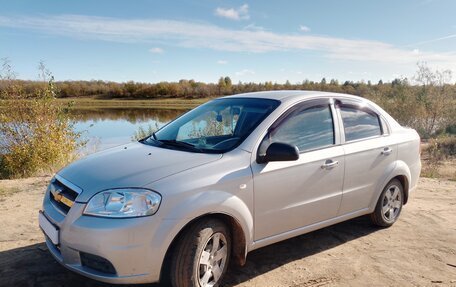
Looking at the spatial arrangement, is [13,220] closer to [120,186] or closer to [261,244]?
[120,186]

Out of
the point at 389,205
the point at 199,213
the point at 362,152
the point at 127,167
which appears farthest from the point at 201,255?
the point at 389,205

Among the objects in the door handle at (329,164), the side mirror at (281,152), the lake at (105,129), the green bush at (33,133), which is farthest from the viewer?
the lake at (105,129)

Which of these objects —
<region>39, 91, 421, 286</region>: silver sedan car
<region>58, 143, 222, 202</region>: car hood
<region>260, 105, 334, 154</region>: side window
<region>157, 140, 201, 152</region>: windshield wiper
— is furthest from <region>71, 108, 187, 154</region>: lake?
<region>260, 105, 334, 154</region>: side window

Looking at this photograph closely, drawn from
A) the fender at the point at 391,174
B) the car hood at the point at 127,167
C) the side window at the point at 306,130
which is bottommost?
the fender at the point at 391,174

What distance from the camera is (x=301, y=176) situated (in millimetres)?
3619

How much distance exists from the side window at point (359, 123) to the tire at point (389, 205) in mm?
751

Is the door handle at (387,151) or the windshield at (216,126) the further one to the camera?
the door handle at (387,151)

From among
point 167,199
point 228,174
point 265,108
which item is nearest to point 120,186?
point 167,199

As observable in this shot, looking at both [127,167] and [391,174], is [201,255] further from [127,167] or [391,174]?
[391,174]

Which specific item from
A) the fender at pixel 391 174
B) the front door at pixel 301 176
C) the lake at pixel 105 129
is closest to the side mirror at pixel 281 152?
the front door at pixel 301 176

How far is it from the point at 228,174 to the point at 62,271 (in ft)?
6.24

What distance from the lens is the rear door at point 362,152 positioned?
4.13 meters

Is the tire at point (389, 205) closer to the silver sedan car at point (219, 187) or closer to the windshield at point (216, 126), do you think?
the silver sedan car at point (219, 187)

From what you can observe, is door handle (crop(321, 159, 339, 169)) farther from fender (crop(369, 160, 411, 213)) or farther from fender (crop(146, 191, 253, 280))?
fender (crop(146, 191, 253, 280))
